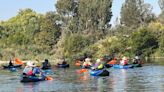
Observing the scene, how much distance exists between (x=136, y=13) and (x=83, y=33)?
17.2m

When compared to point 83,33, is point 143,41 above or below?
below

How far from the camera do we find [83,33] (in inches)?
4592

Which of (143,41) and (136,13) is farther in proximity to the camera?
(136,13)

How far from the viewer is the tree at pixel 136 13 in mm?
125750

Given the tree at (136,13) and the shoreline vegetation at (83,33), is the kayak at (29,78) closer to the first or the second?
the shoreline vegetation at (83,33)

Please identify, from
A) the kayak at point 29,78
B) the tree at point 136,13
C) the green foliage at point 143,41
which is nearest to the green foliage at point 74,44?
the green foliage at point 143,41

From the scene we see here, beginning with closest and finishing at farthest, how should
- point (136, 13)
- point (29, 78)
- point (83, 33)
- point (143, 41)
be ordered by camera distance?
point (29, 78), point (143, 41), point (83, 33), point (136, 13)

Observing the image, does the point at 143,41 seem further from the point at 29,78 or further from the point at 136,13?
the point at 29,78

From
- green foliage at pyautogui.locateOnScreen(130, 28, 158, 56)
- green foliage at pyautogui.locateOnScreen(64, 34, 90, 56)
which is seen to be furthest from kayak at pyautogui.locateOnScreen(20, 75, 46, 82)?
green foliage at pyautogui.locateOnScreen(130, 28, 158, 56)

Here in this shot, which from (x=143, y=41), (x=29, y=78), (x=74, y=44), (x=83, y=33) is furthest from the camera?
(x=83, y=33)

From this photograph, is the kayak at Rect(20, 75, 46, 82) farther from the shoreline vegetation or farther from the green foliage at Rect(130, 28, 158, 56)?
the green foliage at Rect(130, 28, 158, 56)

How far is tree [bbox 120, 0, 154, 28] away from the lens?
413ft

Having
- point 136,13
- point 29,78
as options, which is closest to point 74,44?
point 136,13

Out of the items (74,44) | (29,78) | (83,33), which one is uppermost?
(83,33)
